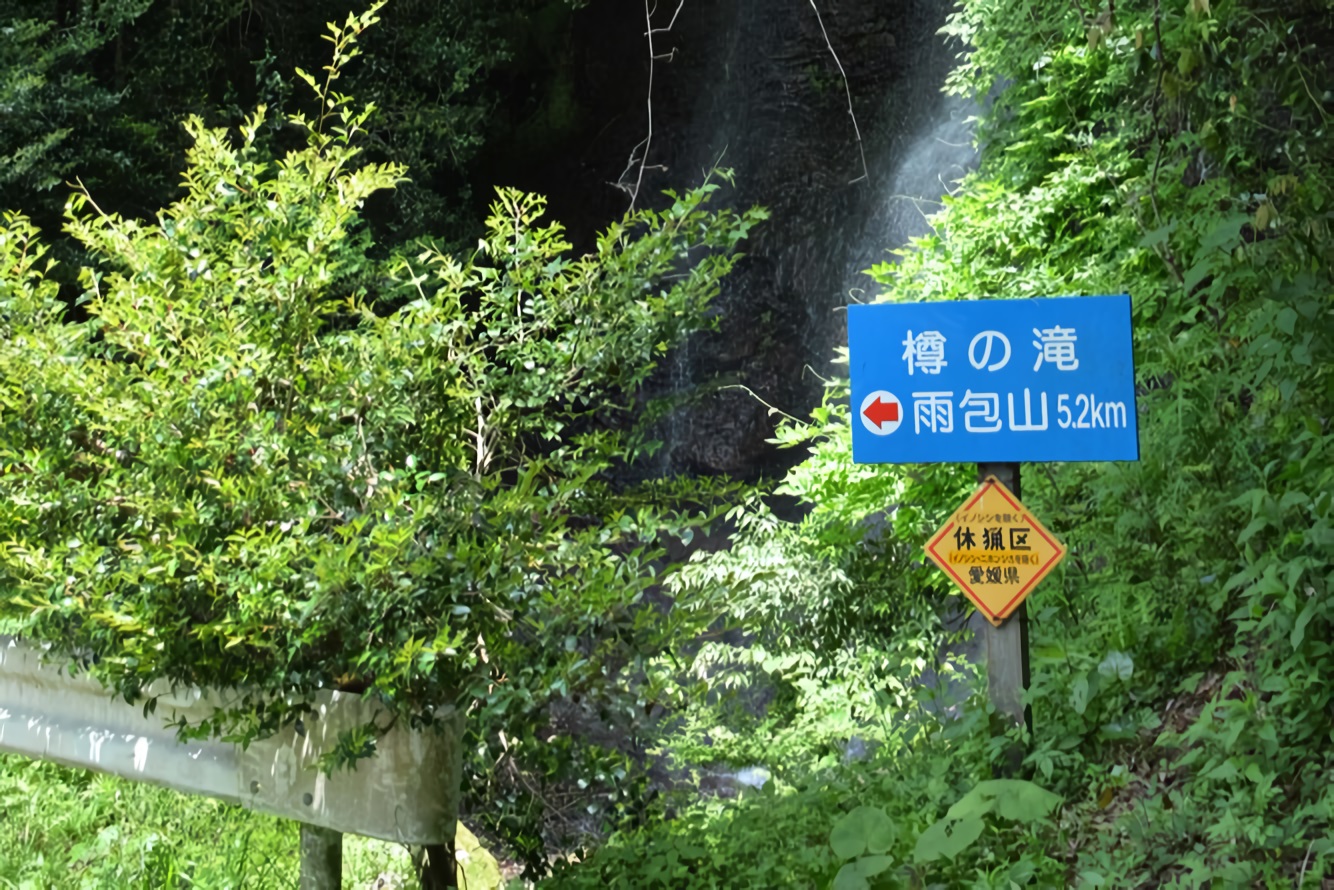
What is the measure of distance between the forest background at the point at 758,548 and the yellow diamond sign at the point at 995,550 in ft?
1.18

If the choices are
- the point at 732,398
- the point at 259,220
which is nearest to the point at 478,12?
the point at 732,398

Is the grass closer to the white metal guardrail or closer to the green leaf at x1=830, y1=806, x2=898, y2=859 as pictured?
the white metal guardrail

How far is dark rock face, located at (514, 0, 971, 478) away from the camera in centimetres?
882

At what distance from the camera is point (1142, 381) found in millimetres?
4430

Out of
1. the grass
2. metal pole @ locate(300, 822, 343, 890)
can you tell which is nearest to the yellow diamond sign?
metal pole @ locate(300, 822, 343, 890)

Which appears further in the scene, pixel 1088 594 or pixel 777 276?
pixel 777 276

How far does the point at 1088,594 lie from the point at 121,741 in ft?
10.7

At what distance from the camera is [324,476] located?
2.94 meters

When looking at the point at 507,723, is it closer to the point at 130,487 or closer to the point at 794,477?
the point at 130,487

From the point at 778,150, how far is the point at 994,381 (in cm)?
663

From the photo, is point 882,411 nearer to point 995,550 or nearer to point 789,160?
point 995,550

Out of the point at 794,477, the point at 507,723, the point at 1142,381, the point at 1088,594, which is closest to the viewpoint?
the point at 507,723

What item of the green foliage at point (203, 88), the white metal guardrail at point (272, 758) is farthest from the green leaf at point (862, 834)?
the green foliage at point (203, 88)

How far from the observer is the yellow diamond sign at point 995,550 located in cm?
305
